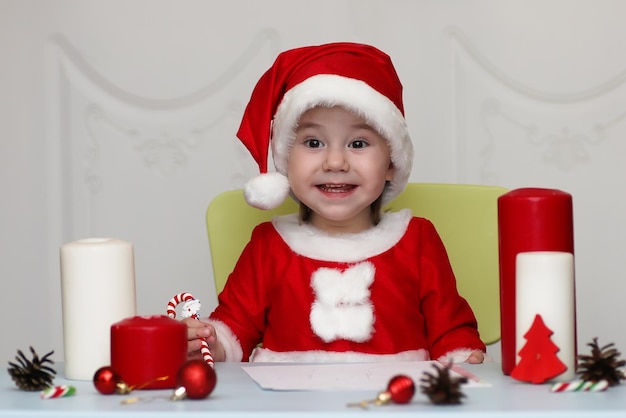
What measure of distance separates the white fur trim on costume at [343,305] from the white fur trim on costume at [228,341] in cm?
12

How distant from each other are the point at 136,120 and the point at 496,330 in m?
1.09

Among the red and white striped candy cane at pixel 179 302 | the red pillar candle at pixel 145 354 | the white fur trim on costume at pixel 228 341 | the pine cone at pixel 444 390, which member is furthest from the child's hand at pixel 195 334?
the pine cone at pixel 444 390

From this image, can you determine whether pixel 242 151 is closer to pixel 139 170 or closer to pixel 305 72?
pixel 139 170

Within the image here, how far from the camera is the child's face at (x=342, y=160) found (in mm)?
1628

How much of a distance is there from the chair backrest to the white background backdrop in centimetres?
53

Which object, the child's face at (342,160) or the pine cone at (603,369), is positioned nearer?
the pine cone at (603,369)

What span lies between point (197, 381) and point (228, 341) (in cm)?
62

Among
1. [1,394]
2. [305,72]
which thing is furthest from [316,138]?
[1,394]

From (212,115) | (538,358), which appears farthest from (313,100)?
(212,115)

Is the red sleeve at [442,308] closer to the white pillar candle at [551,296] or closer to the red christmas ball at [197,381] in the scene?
the white pillar candle at [551,296]

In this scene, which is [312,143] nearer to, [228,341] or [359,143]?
[359,143]

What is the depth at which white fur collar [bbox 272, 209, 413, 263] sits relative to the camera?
1.66 m

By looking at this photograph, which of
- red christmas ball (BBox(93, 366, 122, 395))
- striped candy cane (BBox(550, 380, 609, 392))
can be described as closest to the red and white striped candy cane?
red christmas ball (BBox(93, 366, 122, 395))

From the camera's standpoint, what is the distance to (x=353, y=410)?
910 millimetres
